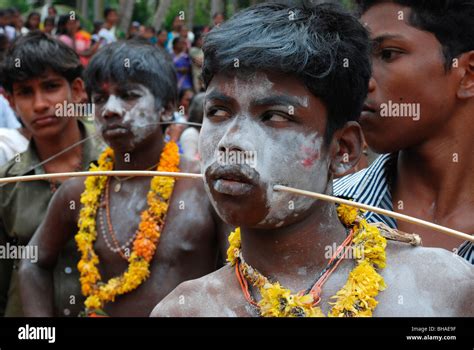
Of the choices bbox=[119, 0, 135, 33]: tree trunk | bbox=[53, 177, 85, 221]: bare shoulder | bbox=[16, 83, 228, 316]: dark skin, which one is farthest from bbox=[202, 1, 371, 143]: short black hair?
bbox=[119, 0, 135, 33]: tree trunk

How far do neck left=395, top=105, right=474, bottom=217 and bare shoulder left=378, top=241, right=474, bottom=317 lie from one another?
3.24 ft

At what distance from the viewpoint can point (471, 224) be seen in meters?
3.48

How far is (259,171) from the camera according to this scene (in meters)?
2.55

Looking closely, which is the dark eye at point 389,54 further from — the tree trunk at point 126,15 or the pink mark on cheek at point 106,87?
the tree trunk at point 126,15

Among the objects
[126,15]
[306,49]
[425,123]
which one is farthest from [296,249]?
[126,15]

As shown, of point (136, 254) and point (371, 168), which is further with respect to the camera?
point (136, 254)

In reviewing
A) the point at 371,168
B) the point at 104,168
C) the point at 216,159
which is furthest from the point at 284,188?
the point at 104,168

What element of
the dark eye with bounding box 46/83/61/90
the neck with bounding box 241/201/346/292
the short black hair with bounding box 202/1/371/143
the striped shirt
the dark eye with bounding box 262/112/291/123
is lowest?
the neck with bounding box 241/201/346/292

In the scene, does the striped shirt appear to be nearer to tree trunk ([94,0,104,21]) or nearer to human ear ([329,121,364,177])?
human ear ([329,121,364,177])

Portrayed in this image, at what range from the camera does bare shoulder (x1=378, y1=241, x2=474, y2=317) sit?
256 cm

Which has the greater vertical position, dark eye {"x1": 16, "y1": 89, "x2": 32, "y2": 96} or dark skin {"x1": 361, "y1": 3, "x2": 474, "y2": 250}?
dark eye {"x1": 16, "y1": 89, "x2": 32, "y2": 96}

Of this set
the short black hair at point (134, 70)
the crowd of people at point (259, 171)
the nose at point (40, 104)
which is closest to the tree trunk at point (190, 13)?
the crowd of people at point (259, 171)
